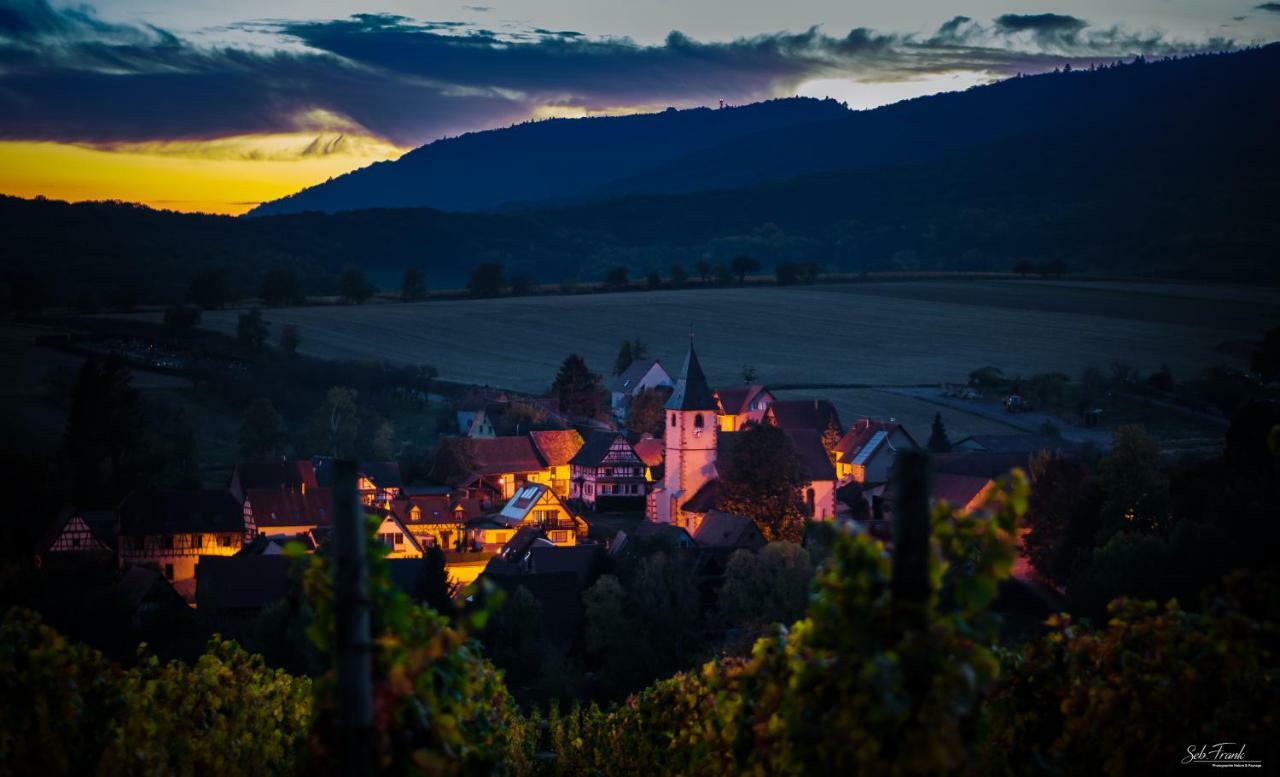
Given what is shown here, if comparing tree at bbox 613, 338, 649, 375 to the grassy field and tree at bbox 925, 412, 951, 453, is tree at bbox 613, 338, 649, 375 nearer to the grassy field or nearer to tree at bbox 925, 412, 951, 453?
the grassy field

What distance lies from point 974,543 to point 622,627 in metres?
31.2

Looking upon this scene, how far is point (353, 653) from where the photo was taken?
7.57m

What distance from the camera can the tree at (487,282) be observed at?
123062 millimetres

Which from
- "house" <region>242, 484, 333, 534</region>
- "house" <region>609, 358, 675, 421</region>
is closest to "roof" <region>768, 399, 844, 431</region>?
"house" <region>609, 358, 675, 421</region>

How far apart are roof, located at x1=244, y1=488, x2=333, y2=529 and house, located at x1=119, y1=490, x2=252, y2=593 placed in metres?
0.72

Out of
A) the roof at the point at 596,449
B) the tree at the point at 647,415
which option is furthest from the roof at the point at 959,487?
the tree at the point at 647,415

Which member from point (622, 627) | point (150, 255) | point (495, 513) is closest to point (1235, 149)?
point (150, 255)

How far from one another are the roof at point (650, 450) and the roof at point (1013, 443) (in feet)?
45.7

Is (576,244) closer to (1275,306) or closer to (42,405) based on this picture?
(1275,306)

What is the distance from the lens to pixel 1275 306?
91.2 meters

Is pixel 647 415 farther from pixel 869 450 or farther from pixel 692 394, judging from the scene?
pixel 692 394

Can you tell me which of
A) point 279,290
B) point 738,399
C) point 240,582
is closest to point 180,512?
point 240,582

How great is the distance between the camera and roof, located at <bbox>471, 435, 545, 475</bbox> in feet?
206

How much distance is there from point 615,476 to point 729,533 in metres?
12.8
